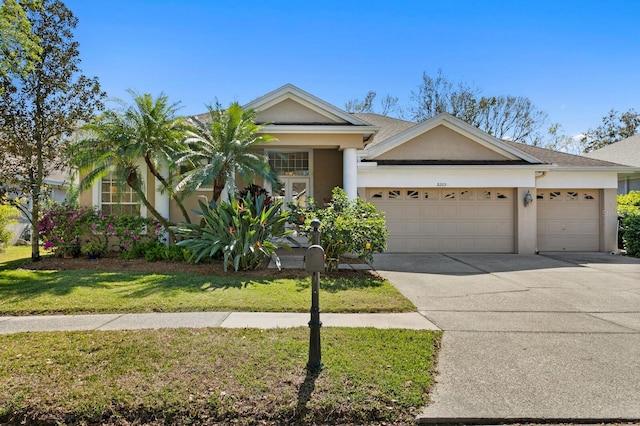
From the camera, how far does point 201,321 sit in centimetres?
538

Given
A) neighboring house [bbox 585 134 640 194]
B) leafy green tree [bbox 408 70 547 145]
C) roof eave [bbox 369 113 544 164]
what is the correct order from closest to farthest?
roof eave [bbox 369 113 544 164]
neighboring house [bbox 585 134 640 194]
leafy green tree [bbox 408 70 547 145]

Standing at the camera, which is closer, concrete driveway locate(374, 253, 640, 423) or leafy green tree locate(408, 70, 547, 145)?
concrete driveway locate(374, 253, 640, 423)

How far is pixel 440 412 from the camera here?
10.3 ft

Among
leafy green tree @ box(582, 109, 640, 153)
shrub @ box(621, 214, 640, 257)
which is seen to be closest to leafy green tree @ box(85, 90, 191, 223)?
shrub @ box(621, 214, 640, 257)

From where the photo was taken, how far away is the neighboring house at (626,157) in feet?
62.2

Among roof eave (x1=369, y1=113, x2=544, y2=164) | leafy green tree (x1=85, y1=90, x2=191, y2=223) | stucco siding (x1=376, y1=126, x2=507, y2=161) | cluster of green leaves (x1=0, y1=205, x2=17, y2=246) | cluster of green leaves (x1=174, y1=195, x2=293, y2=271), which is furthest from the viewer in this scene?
stucco siding (x1=376, y1=126, x2=507, y2=161)

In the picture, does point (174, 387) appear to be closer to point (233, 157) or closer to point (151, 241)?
point (233, 157)

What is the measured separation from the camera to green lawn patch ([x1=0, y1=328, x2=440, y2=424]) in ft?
10.2

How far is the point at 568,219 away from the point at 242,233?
40.8ft

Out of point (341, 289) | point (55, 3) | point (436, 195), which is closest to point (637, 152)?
point (436, 195)

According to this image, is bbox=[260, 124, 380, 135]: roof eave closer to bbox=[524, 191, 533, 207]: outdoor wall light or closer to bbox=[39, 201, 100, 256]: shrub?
bbox=[39, 201, 100, 256]: shrub

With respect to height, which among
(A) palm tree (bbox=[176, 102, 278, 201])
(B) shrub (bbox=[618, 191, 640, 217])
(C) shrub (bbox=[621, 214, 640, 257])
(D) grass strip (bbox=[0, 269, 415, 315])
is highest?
(A) palm tree (bbox=[176, 102, 278, 201])

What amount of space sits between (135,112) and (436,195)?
33.1 ft

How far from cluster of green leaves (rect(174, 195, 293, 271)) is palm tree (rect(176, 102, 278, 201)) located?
3.51 ft
